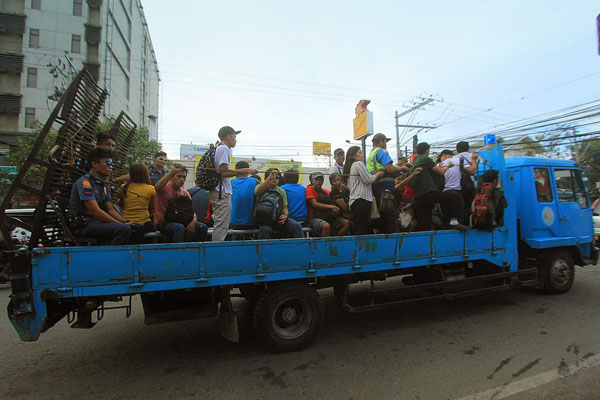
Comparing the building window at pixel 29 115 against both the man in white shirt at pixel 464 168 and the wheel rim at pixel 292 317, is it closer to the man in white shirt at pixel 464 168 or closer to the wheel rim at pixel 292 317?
the wheel rim at pixel 292 317

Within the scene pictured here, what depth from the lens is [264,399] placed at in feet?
8.79

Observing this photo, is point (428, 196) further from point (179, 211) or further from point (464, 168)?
point (179, 211)

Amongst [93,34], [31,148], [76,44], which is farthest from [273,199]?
[93,34]

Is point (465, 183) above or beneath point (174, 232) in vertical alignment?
above

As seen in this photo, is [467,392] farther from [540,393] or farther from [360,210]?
[360,210]

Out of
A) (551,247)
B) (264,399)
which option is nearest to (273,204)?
(264,399)

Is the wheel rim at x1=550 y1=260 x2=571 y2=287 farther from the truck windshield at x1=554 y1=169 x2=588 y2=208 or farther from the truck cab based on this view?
the truck windshield at x1=554 y1=169 x2=588 y2=208

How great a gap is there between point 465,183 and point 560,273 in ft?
8.03

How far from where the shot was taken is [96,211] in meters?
3.16

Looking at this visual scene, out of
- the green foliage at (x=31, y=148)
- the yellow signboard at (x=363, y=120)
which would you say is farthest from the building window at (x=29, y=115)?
the yellow signboard at (x=363, y=120)

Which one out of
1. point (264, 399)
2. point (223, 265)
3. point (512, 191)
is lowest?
point (264, 399)

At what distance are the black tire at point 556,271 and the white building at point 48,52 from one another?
26415 millimetres

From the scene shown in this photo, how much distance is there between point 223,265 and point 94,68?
3071 cm

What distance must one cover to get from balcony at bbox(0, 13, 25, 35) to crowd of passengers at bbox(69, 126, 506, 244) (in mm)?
29856
